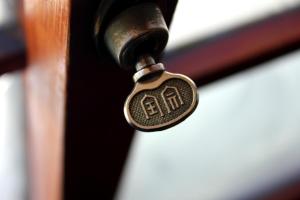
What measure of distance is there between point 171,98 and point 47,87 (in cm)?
25

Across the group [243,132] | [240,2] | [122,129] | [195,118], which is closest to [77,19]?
[122,129]

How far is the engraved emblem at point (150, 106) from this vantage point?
500mm

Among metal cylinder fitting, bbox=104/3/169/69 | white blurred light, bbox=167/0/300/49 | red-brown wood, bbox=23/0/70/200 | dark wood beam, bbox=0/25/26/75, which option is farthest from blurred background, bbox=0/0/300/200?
metal cylinder fitting, bbox=104/3/169/69

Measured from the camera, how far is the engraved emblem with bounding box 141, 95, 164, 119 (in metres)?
0.50

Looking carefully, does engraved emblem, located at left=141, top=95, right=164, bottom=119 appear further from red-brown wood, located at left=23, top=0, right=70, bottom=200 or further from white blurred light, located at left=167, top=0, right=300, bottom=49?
white blurred light, located at left=167, top=0, right=300, bottom=49

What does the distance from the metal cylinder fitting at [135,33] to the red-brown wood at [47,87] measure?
0.04m

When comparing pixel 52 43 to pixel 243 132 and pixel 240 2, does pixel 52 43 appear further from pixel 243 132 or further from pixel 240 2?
pixel 243 132

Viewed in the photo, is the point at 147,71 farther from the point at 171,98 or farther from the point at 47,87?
the point at 47,87

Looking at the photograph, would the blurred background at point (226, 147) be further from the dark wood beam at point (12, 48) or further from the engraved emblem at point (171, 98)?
the engraved emblem at point (171, 98)

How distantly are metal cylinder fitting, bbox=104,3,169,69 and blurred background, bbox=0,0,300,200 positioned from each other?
2.12 feet

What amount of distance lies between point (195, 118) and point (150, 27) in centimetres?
98

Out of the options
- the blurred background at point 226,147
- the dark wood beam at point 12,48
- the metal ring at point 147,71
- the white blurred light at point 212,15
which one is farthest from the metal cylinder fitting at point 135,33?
the blurred background at point 226,147

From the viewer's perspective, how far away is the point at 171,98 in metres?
0.50

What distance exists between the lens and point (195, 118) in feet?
4.78
